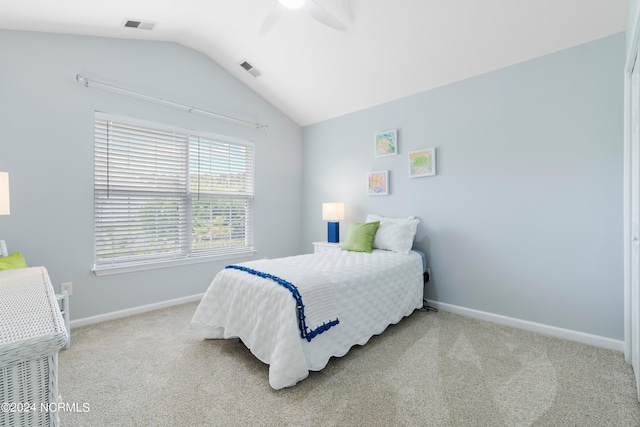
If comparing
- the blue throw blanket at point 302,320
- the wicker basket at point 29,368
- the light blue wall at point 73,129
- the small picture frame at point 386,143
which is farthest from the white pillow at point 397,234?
the wicker basket at point 29,368

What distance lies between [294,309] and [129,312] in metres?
2.15

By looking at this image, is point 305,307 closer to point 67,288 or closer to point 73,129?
point 67,288

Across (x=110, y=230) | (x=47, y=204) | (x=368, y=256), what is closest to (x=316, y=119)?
(x=368, y=256)

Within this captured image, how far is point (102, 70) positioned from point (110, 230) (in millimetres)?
1534

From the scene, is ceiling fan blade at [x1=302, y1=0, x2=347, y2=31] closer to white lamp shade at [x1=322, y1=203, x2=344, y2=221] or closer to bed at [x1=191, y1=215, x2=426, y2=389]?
bed at [x1=191, y1=215, x2=426, y2=389]

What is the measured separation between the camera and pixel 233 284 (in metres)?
2.27

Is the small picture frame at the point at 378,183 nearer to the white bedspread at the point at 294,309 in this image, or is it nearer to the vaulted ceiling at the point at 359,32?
the vaulted ceiling at the point at 359,32

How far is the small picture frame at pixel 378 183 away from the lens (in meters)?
3.62

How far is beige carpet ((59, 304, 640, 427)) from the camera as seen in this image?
155cm

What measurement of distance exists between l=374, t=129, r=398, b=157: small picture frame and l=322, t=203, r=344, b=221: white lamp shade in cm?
82

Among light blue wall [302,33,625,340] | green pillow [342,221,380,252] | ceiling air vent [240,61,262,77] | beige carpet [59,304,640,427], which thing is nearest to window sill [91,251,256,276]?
beige carpet [59,304,640,427]

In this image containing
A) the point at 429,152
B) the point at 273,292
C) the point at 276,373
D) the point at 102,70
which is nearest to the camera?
the point at 276,373

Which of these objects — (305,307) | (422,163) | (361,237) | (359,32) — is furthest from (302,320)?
(359,32)

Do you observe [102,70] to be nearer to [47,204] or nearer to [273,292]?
[47,204]
